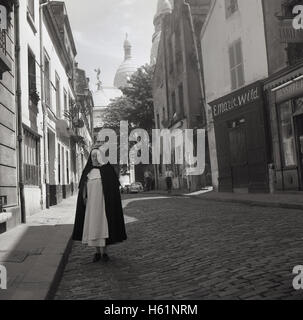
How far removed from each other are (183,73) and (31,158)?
590 inches

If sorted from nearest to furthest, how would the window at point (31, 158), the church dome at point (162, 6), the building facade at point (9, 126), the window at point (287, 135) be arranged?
the building facade at point (9, 126), the window at point (31, 158), the window at point (287, 135), the church dome at point (162, 6)

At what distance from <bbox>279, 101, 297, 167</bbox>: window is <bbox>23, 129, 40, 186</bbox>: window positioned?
8142 millimetres

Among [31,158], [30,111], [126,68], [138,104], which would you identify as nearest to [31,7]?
[30,111]

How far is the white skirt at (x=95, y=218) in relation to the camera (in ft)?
19.1

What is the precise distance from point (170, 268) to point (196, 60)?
67.0 feet

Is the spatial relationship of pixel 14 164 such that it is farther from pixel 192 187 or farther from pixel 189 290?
pixel 192 187

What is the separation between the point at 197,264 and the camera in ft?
17.2

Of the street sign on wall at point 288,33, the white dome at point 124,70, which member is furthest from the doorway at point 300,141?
the white dome at point 124,70

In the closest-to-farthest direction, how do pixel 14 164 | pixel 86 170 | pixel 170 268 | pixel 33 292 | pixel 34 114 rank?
pixel 33 292, pixel 170 268, pixel 86 170, pixel 14 164, pixel 34 114

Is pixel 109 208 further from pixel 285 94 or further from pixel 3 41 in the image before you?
pixel 285 94

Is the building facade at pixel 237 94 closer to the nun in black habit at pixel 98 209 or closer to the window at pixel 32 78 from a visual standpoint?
the window at pixel 32 78
